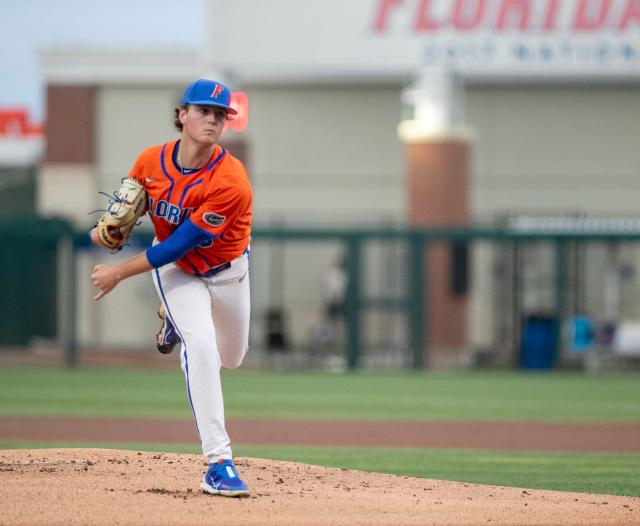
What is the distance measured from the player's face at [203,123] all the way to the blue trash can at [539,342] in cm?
1594

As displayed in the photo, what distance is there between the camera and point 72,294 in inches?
875

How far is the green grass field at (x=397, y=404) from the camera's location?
887 cm

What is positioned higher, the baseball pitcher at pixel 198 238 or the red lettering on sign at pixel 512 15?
the red lettering on sign at pixel 512 15

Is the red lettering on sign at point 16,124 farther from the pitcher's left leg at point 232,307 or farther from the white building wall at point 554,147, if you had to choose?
the pitcher's left leg at point 232,307

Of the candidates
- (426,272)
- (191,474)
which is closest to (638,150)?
(426,272)

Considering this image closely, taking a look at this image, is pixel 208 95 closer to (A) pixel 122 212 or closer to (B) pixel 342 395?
(A) pixel 122 212

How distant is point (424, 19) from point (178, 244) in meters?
18.4

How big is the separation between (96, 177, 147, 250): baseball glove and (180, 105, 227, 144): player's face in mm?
388

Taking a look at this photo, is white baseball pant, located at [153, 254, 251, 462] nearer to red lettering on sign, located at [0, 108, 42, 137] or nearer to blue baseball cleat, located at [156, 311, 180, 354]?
blue baseball cleat, located at [156, 311, 180, 354]

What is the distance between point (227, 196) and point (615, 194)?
71.7 feet

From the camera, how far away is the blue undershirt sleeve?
6.34 metres

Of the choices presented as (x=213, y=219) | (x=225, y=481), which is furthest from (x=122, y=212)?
(x=225, y=481)

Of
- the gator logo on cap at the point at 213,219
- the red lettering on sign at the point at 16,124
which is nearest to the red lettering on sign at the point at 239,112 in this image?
the gator logo on cap at the point at 213,219

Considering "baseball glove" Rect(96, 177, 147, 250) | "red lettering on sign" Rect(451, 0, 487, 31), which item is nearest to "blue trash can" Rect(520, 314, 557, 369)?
"red lettering on sign" Rect(451, 0, 487, 31)
